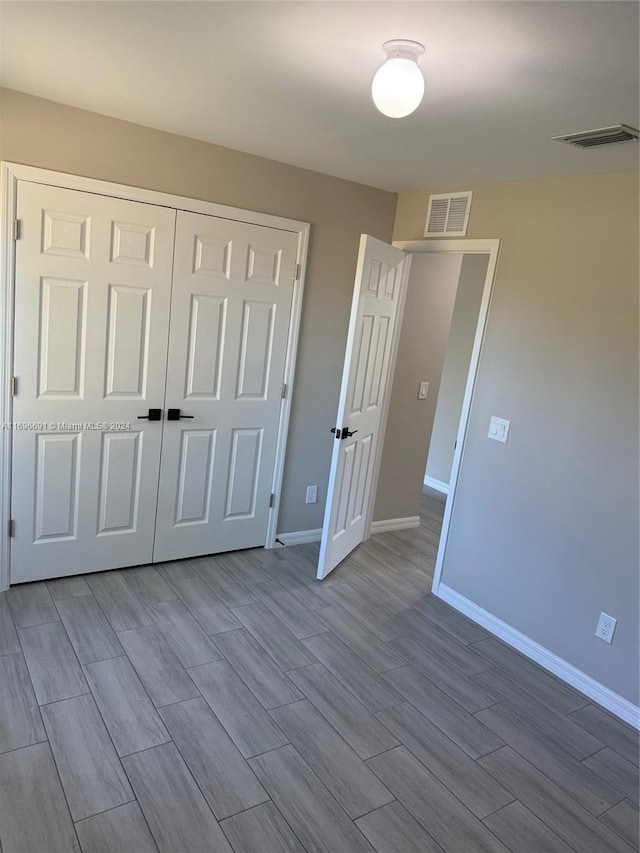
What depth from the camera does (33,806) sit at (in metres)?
1.85

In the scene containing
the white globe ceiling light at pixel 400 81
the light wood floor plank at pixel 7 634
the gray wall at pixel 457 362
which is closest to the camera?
the white globe ceiling light at pixel 400 81

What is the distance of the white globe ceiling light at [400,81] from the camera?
64.4 inches

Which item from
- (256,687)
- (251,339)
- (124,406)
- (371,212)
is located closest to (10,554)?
(124,406)

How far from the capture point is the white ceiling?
152 cm

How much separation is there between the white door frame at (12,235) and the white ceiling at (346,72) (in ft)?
1.08

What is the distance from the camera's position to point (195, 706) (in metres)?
2.39

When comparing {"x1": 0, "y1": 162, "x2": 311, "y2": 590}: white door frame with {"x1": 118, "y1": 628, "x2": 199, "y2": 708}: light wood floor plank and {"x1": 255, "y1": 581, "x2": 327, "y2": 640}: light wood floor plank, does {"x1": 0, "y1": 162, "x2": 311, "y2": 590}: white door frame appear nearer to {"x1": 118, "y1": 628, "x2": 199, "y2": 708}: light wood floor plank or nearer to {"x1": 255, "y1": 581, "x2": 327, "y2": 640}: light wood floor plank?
{"x1": 118, "y1": 628, "x2": 199, "y2": 708}: light wood floor plank

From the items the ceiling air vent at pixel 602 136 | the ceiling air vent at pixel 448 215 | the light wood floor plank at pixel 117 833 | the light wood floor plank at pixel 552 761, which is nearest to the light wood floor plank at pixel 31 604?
the light wood floor plank at pixel 117 833

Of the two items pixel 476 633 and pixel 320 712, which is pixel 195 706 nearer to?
pixel 320 712

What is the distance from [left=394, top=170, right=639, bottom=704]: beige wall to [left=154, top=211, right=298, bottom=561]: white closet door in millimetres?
1208

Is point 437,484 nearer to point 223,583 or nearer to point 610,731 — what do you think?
point 223,583

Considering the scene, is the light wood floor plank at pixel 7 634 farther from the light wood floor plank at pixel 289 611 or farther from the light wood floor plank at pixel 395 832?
the light wood floor plank at pixel 395 832

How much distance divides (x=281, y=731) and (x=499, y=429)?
6.06 feet

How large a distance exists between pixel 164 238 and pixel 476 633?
2707 mm
